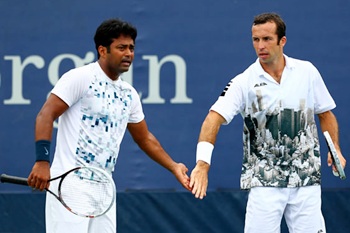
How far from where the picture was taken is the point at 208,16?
7.33m

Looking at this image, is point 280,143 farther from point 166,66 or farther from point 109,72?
point 166,66

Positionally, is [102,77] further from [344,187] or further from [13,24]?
[344,187]

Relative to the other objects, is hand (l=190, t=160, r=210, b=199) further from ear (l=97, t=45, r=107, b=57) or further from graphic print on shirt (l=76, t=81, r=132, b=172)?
ear (l=97, t=45, r=107, b=57)

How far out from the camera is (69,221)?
5.57 metres

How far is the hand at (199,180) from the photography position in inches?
222

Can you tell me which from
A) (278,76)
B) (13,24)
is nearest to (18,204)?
(13,24)

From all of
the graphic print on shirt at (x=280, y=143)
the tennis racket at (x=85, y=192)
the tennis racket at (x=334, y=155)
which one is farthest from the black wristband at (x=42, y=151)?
the tennis racket at (x=334, y=155)

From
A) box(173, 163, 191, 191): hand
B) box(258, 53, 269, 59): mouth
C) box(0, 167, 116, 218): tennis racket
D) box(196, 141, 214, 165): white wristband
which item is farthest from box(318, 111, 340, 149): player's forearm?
box(0, 167, 116, 218): tennis racket

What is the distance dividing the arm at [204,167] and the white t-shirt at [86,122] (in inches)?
18.7

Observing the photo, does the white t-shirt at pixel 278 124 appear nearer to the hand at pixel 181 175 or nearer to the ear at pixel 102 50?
the hand at pixel 181 175

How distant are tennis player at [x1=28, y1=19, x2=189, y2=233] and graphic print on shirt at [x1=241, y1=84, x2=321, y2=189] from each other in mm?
756

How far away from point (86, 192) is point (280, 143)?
119cm

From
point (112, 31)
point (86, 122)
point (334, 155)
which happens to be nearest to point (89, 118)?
point (86, 122)

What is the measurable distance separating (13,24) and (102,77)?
1814mm
